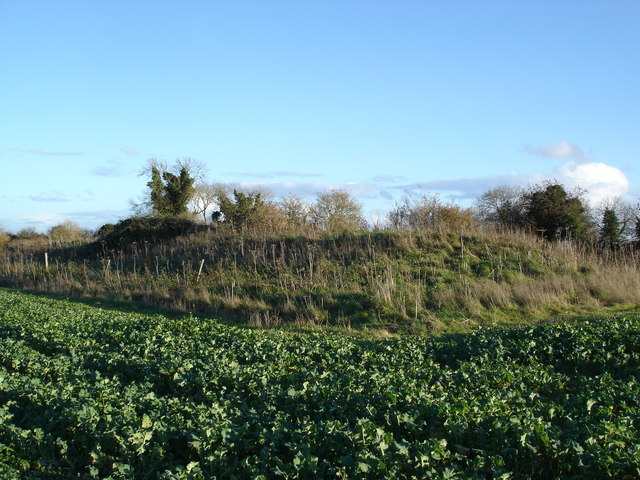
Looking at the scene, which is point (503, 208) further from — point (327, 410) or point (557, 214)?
point (327, 410)

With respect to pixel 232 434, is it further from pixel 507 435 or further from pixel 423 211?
pixel 423 211

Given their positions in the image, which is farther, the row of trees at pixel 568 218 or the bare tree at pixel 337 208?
the bare tree at pixel 337 208

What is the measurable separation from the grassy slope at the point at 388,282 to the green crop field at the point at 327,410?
16.5 feet

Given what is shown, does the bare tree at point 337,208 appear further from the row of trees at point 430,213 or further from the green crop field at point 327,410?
the green crop field at point 327,410

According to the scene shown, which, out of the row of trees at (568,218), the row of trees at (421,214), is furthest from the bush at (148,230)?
the row of trees at (568,218)

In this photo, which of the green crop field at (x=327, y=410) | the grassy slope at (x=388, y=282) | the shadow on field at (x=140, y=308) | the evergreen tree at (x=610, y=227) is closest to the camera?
the green crop field at (x=327, y=410)

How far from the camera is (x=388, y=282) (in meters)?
16.1

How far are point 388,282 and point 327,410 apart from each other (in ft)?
33.6

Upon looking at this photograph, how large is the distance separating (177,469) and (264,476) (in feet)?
2.42

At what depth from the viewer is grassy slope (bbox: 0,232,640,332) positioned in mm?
15102

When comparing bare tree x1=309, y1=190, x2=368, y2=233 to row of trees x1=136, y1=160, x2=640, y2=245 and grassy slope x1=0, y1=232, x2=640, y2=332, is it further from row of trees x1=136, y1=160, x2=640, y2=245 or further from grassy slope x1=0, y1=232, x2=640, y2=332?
grassy slope x1=0, y1=232, x2=640, y2=332

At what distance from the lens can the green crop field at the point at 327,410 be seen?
4789 mm

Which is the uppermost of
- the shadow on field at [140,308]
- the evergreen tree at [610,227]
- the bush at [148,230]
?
the bush at [148,230]

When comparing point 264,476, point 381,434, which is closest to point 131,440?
point 264,476
